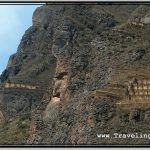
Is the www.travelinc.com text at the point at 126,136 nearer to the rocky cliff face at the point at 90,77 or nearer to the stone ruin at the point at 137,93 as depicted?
the rocky cliff face at the point at 90,77

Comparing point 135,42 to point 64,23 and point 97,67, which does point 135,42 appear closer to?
point 97,67

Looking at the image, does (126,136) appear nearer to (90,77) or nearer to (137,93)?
(137,93)

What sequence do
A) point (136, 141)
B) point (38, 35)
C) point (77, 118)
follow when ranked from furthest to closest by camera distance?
point (38, 35) < point (77, 118) < point (136, 141)

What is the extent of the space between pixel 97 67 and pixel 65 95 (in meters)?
1.79

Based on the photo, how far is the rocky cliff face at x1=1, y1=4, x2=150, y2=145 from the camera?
18.8 meters

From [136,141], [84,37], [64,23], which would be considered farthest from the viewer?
[64,23]

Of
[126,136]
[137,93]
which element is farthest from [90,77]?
[126,136]

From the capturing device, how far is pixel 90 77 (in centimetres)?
2122

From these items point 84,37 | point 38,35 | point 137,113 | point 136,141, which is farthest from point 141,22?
point 38,35

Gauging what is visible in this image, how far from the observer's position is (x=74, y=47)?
23.7 metres

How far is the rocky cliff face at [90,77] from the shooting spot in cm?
1881

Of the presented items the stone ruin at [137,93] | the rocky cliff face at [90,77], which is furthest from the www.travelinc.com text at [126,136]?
the stone ruin at [137,93]

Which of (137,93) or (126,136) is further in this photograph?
(137,93)

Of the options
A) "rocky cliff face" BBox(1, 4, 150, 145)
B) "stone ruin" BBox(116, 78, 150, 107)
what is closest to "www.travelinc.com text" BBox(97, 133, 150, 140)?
"rocky cliff face" BBox(1, 4, 150, 145)
